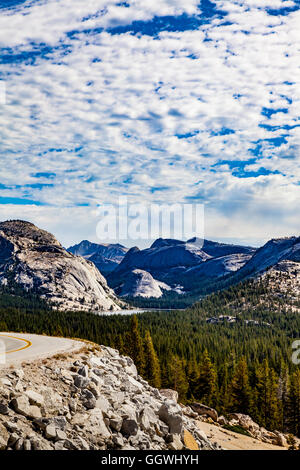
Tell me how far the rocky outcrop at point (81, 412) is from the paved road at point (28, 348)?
1.27 metres

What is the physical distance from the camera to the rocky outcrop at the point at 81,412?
18578 mm

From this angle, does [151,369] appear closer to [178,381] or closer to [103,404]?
[178,381]

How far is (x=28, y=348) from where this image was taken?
102ft

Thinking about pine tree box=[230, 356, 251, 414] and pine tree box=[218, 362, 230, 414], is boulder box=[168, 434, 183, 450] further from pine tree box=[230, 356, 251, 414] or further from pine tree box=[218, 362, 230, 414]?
pine tree box=[230, 356, 251, 414]

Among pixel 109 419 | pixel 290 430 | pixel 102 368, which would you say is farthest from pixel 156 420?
pixel 290 430

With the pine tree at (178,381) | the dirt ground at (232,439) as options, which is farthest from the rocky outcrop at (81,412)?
the pine tree at (178,381)

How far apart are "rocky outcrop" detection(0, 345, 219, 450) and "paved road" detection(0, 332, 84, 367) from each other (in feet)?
4.17

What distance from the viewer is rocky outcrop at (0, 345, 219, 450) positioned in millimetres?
18578

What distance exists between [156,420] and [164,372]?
164 feet

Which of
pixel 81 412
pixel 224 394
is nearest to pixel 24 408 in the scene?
pixel 81 412

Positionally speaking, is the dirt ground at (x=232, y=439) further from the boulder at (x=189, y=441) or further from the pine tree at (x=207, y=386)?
the pine tree at (x=207, y=386)

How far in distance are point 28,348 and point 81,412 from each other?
11.1 metres
